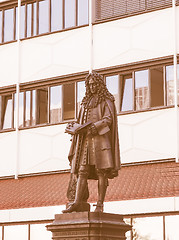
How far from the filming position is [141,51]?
81.4 ft

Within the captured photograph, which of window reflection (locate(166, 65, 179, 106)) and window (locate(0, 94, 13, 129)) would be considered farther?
window (locate(0, 94, 13, 129))

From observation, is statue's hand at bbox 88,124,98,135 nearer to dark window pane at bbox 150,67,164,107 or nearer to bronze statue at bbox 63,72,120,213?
bronze statue at bbox 63,72,120,213

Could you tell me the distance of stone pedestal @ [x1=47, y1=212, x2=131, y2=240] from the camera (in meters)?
12.6

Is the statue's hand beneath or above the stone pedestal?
above

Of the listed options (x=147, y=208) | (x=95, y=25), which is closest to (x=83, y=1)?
(x=95, y=25)

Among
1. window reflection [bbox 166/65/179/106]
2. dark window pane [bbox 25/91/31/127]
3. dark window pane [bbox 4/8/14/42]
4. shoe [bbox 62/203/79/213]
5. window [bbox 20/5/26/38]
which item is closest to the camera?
shoe [bbox 62/203/79/213]

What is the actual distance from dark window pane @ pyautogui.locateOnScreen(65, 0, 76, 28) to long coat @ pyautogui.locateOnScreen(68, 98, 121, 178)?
13.7 metres

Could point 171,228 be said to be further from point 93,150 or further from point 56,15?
point 56,15

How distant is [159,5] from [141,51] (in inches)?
63.8

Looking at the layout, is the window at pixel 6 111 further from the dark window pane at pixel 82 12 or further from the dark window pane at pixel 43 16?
the dark window pane at pixel 82 12

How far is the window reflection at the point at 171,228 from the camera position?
67.8 ft

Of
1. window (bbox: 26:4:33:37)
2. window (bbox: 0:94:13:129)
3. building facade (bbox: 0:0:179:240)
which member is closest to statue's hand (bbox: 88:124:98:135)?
building facade (bbox: 0:0:179:240)

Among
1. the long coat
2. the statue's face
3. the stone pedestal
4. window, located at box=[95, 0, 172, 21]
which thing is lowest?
the stone pedestal

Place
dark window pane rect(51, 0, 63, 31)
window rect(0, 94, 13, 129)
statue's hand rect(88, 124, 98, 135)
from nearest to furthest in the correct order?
statue's hand rect(88, 124, 98, 135) → dark window pane rect(51, 0, 63, 31) → window rect(0, 94, 13, 129)
